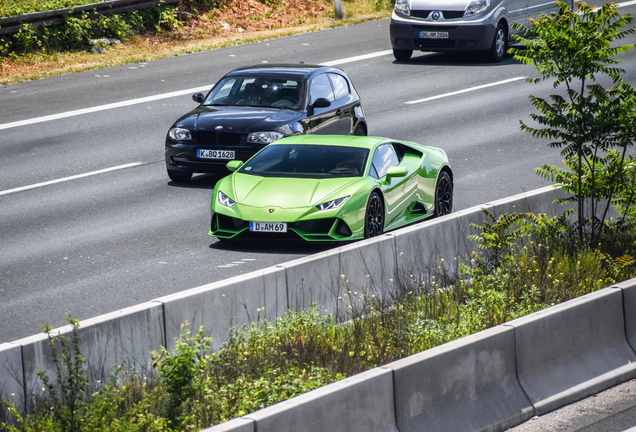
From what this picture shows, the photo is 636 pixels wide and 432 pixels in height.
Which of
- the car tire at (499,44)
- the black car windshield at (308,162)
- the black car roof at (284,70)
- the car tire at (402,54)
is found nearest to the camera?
the black car windshield at (308,162)

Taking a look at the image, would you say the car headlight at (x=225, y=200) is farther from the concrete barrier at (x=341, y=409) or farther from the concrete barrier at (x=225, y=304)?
the concrete barrier at (x=341, y=409)

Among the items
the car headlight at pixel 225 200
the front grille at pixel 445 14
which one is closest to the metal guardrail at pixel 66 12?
the front grille at pixel 445 14

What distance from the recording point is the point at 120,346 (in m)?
6.80

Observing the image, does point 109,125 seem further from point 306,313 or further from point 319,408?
point 319,408

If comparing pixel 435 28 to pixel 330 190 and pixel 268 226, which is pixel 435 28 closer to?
pixel 330 190

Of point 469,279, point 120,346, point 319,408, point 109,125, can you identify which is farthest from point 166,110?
point 319,408

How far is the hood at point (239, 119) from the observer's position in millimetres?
14344

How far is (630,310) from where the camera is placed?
754 cm

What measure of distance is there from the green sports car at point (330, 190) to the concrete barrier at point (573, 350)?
4166 millimetres

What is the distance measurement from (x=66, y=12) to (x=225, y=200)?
50.5 ft

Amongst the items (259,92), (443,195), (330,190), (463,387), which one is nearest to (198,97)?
(259,92)

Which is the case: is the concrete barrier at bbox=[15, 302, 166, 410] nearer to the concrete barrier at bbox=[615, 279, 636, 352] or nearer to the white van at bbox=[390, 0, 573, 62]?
the concrete barrier at bbox=[615, 279, 636, 352]

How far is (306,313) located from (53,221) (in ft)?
19.6

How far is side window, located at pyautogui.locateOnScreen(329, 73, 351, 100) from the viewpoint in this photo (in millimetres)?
16203
